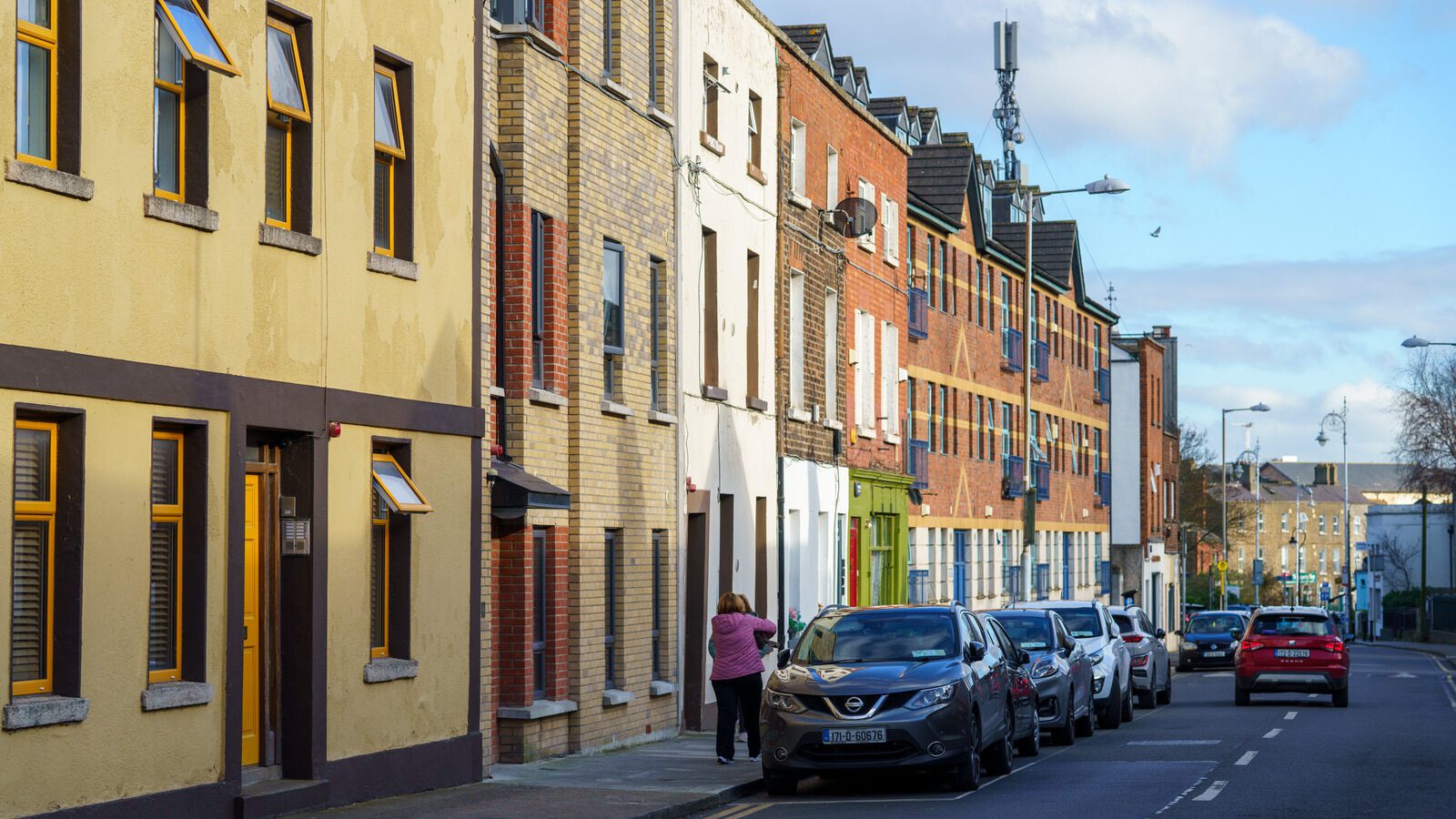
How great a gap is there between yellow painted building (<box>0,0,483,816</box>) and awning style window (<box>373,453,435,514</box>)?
0.03m

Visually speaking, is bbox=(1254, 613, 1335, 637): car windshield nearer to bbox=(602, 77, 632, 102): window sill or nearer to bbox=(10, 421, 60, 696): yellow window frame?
bbox=(602, 77, 632, 102): window sill

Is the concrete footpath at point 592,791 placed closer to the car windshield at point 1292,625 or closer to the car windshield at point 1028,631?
the car windshield at point 1028,631

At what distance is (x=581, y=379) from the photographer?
2111 cm

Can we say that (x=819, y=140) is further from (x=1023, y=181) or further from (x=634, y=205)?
(x=1023, y=181)

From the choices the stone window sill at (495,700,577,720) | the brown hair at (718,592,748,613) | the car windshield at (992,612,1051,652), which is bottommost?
the stone window sill at (495,700,577,720)

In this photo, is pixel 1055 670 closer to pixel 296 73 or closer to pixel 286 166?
pixel 286 166

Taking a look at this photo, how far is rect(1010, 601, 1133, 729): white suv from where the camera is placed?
Answer: 27.5 m

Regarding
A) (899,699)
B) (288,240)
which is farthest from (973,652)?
(288,240)

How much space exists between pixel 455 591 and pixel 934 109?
1313 inches

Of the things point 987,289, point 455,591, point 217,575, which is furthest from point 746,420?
point 987,289

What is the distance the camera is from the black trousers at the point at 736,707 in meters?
20.0

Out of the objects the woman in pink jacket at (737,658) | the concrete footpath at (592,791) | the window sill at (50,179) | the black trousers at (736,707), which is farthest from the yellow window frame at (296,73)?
the black trousers at (736,707)

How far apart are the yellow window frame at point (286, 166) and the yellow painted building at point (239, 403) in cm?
2

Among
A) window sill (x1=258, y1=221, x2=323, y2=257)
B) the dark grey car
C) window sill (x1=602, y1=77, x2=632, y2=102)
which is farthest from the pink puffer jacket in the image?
window sill (x1=258, y1=221, x2=323, y2=257)
